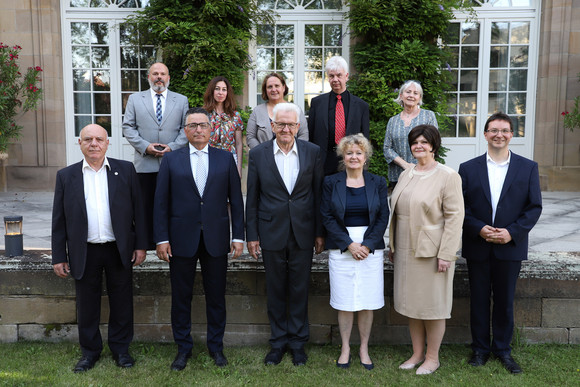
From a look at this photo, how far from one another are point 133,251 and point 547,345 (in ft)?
9.84

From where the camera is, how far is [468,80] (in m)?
8.83

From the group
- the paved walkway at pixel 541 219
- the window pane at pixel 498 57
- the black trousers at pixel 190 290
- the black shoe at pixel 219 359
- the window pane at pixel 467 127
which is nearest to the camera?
the black trousers at pixel 190 290

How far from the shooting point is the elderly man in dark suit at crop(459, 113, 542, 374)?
124 inches

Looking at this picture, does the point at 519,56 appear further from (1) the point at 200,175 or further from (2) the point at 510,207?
(1) the point at 200,175

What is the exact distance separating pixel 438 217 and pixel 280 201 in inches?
38.4

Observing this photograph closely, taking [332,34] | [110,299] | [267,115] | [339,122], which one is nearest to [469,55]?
[332,34]

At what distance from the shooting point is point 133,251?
3.31 metres

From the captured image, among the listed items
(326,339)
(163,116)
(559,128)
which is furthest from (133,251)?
(559,128)

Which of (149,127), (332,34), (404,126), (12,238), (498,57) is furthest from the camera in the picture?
(498,57)

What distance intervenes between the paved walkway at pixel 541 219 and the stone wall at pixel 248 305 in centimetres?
65

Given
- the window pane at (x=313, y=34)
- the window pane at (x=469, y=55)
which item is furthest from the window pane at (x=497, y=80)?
the window pane at (x=313, y=34)

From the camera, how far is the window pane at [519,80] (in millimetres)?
8758

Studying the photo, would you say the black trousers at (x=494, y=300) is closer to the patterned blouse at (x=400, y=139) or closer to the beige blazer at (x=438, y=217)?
the beige blazer at (x=438, y=217)

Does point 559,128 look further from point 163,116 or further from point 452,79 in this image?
point 163,116
